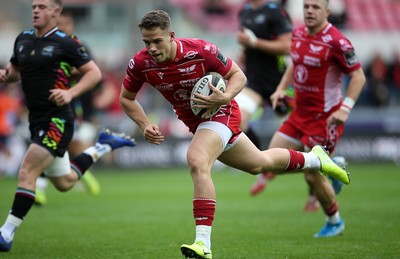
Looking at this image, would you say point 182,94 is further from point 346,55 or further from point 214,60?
point 346,55

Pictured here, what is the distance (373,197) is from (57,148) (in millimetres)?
5957

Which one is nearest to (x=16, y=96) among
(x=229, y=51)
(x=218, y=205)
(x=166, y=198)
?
(x=229, y=51)

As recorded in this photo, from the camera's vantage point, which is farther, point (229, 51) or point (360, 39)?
point (360, 39)

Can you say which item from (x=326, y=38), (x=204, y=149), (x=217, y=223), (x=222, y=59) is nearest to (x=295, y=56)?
(x=326, y=38)

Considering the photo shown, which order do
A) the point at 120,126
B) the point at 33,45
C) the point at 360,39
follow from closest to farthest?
the point at 33,45 < the point at 120,126 < the point at 360,39

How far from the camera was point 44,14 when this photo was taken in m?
7.79

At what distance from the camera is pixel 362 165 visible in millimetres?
19203

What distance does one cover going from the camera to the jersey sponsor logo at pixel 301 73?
8.42m

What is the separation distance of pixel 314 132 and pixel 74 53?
280 cm

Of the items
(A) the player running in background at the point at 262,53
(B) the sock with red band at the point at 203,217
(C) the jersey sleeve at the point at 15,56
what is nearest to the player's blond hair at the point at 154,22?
(B) the sock with red band at the point at 203,217

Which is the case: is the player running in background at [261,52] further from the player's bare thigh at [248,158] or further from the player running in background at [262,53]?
the player's bare thigh at [248,158]

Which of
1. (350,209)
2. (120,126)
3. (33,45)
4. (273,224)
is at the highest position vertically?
(33,45)

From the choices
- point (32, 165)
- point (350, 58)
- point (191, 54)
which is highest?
point (191, 54)

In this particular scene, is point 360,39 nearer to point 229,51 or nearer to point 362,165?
point 229,51
